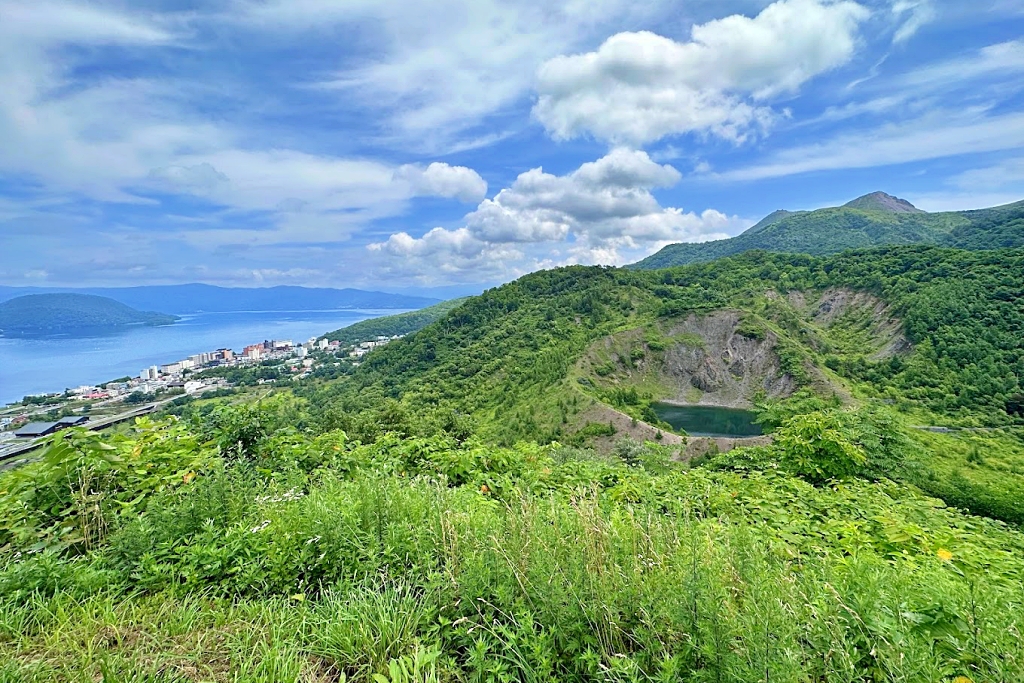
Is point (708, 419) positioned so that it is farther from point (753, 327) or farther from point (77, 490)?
point (77, 490)

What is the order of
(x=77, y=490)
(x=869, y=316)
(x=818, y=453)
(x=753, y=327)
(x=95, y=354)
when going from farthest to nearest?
1. (x=95, y=354)
2. (x=869, y=316)
3. (x=753, y=327)
4. (x=818, y=453)
5. (x=77, y=490)

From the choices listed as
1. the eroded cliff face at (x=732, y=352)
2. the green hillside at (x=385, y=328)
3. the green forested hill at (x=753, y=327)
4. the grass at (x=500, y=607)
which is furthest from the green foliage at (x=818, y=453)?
the green hillside at (x=385, y=328)

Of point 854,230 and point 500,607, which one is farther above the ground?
point 854,230

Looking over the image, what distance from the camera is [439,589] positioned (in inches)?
93.7

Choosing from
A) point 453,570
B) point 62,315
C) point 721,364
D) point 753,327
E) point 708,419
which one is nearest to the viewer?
point 453,570

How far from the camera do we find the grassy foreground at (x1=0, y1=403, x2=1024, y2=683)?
5.83 ft

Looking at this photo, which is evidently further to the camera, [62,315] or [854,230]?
[854,230]

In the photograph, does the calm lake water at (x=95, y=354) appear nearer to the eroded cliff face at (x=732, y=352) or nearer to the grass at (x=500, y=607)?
the grass at (x=500, y=607)

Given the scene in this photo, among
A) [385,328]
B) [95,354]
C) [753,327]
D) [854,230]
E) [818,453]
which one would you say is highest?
[854,230]

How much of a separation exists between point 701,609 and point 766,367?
75379 millimetres

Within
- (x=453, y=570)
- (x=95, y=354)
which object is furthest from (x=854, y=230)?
(x=95, y=354)

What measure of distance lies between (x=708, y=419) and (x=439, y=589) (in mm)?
66378

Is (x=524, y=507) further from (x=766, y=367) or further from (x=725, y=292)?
(x=725, y=292)

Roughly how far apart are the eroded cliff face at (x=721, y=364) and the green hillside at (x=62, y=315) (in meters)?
187
